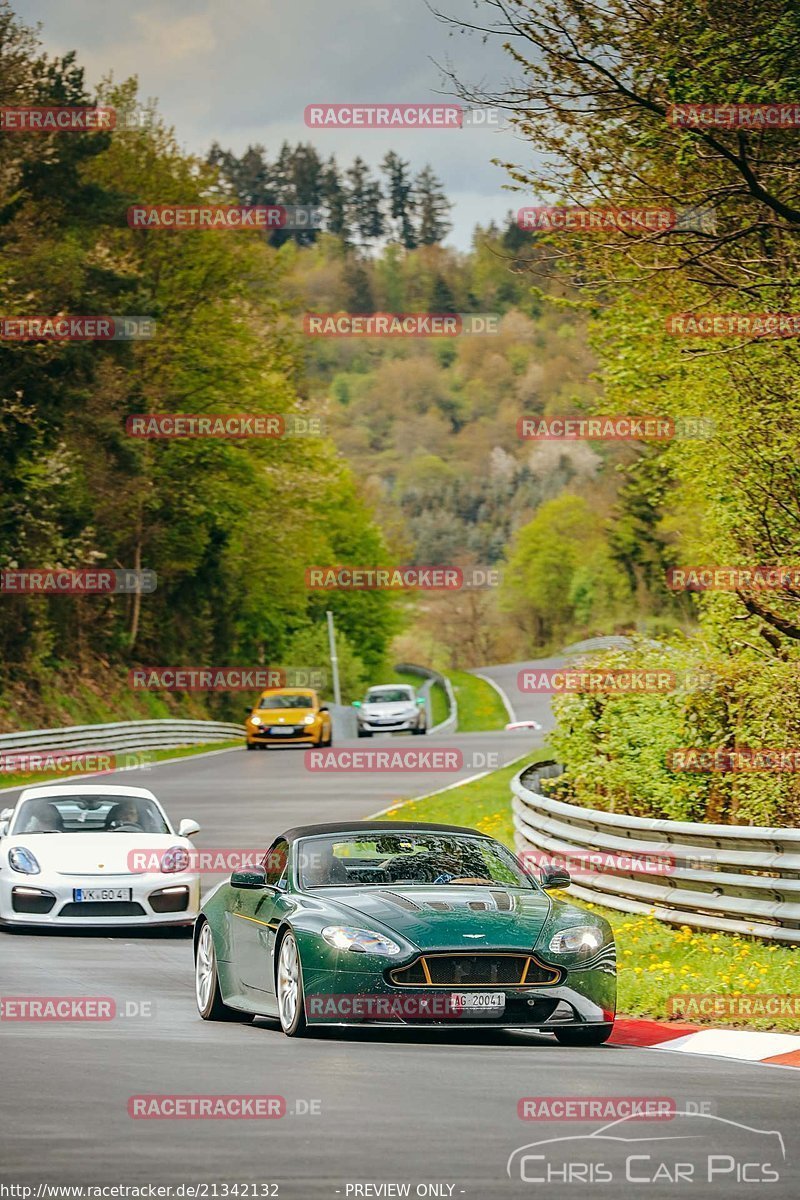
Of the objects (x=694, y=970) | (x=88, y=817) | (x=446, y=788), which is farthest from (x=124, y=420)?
(x=694, y=970)

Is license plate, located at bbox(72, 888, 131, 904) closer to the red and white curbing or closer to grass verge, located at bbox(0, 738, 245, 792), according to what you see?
the red and white curbing

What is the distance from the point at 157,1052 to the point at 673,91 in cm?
976

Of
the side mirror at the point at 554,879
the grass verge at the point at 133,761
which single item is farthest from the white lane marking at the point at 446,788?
the side mirror at the point at 554,879

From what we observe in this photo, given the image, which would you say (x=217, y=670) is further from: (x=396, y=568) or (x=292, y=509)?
(x=396, y=568)

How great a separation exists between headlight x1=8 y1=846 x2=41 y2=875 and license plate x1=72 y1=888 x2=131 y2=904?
41cm

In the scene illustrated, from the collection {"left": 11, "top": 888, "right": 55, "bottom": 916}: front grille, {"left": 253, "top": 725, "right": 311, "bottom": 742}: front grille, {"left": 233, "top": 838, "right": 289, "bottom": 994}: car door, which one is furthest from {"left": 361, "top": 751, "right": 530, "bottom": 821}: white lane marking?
{"left": 233, "top": 838, "right": 289, "bottom": 994}: car door

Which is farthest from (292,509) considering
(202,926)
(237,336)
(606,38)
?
(202,926)

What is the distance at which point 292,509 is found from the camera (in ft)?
212

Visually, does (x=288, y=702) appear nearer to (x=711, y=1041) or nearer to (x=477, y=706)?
(x=711, y=1041)

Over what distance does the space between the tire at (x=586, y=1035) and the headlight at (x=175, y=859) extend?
6829 mm

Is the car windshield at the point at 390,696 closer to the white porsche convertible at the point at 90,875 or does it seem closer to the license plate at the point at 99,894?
the white porsche convertible at the point at 90,875

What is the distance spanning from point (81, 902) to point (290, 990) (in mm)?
6166

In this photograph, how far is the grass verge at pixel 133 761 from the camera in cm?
3582

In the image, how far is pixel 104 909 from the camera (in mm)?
15625
